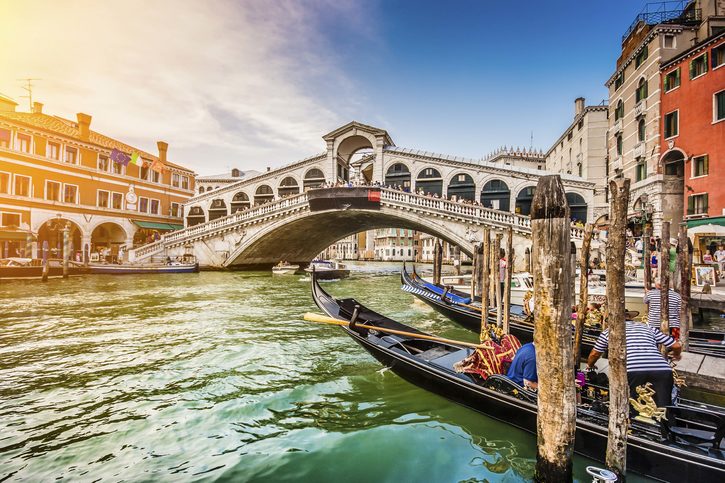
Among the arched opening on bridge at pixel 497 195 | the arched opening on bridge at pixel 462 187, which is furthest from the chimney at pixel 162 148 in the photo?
the arched opening on bridge at pixel 497 195

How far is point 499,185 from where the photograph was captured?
19703 mm

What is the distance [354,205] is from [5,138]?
14694 millimetres

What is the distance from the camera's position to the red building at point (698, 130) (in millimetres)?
11016

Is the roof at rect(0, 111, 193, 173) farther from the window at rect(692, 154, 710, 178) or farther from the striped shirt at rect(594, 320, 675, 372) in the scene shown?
the window at rect(692, 154, 710, 178)

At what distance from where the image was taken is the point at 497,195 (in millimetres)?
19719

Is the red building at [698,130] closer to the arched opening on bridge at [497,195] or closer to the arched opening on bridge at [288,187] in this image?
the arched opening on bridge at [497,195]

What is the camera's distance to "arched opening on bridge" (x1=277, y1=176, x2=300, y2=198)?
23812 millimetres

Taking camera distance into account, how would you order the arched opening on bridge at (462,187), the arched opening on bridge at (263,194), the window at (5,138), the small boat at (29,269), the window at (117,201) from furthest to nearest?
the arched opening on bridge at (263,194) < the window at (117,201) < the arched opening on bridge at (462,187) < the window at (5,138) < the small boat at (29,269)

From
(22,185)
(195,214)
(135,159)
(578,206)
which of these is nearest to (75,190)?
(22,185)

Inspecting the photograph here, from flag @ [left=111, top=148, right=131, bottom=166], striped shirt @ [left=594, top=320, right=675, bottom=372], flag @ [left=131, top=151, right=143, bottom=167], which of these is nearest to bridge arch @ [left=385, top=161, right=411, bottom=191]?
flag @ [left=131, top=151, right=143, bottom=167]

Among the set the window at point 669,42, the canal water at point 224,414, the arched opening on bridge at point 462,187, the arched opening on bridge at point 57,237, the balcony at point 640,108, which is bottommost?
the canal water at point 224,414

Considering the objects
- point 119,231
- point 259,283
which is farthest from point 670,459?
point 119,231

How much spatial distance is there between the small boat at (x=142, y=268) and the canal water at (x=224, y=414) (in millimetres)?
10228

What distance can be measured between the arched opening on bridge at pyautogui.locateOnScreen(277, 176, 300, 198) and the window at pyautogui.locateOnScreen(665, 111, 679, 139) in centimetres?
1765
